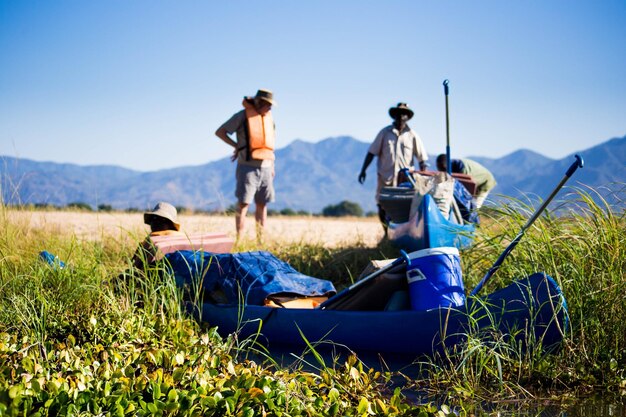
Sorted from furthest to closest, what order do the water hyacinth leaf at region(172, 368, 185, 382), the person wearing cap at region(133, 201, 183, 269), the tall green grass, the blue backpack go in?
the blue backpack → the person wearing cap at region(133, 201, 183, 269) → the tall green grass → the water hyacinth leaf at region(172, 368, 185, 382)

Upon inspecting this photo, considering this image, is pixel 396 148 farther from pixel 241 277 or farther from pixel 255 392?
pixel 255 392

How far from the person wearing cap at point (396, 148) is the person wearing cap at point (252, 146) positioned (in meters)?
1.60

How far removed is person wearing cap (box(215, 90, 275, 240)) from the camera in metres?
10.4

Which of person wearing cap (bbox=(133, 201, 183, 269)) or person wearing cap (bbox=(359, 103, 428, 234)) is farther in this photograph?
person wearing cap (bbox=(359, 103, 428, 234))

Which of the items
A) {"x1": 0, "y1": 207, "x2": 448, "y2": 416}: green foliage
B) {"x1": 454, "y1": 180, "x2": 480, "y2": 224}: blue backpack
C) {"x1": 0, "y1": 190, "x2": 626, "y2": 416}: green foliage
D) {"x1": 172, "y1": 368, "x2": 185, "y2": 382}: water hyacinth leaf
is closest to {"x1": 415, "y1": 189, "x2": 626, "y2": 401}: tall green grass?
{"x1": 0, "y1": 190, "x2": 626, "y2": 416}: green foliage

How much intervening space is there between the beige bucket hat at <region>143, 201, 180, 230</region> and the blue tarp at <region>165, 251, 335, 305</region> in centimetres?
75

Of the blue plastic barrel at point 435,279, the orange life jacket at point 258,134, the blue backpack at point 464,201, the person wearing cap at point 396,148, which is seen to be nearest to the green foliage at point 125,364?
the blue plastic barrel at point 435,279

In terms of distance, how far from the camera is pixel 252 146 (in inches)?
408

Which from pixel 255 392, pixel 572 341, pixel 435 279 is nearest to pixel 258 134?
pixel 435 279

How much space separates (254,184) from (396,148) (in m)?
2.36

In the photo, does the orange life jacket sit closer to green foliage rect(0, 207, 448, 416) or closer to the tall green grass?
green foliage rect(0, 207, 448, 416)

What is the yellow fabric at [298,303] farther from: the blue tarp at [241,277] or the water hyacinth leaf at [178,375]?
the water hyacinth leaf at [178,375]

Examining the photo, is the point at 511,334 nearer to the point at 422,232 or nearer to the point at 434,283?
the point at 434,283

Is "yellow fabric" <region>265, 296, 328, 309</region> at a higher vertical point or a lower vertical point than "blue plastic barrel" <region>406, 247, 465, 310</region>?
lower
